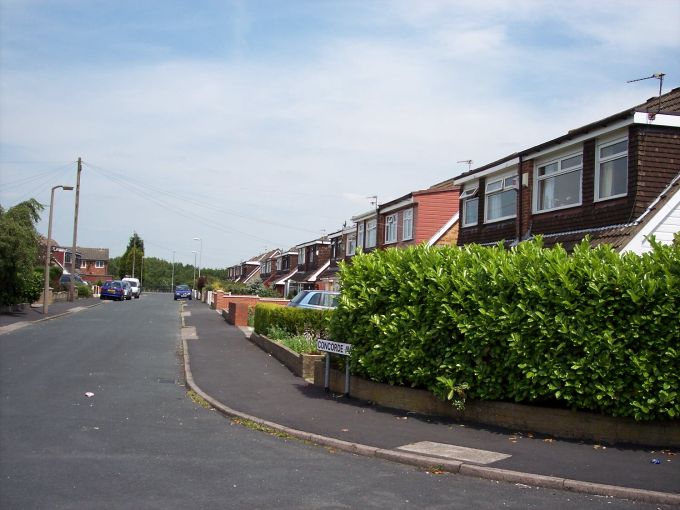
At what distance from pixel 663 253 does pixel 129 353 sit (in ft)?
48.9

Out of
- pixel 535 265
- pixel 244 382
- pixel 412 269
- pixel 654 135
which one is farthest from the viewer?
pixel 654 135

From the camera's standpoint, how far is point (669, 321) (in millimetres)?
8203

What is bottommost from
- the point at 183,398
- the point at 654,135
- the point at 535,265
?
the point at 183,398

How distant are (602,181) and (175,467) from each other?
12.4 meters

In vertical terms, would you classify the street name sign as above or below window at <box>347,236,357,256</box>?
below

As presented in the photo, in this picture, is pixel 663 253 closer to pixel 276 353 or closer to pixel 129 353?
pixel 276 353

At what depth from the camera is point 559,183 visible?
58.7 ft

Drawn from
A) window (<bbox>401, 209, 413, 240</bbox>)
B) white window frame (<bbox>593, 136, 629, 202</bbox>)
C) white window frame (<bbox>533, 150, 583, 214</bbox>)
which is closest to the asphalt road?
white window frame (<bbox>593, 136, 629, 202</bbox>)

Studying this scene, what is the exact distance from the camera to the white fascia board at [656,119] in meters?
14.8

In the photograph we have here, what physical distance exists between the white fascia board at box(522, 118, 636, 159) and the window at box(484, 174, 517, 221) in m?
1.36

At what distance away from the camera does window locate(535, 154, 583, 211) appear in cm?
1719

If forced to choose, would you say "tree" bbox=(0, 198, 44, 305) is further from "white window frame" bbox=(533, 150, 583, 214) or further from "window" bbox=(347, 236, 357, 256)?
"white window frame" bbox=(533, 150, 583, 214)

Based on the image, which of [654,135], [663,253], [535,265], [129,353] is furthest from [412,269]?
[129,353]

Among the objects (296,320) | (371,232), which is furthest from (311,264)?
(296,320)
